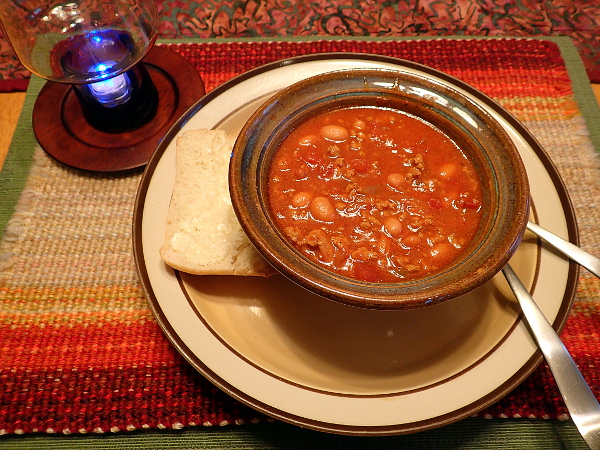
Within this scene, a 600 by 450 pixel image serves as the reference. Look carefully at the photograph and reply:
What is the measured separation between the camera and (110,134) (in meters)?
2.54

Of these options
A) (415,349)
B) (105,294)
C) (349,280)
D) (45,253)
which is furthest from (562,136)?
(45,253)

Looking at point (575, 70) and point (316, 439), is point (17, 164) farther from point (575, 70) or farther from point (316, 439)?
point (575, 70)

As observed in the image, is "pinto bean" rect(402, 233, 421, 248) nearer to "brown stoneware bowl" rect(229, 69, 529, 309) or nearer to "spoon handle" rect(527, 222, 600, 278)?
"brown stoneware bowl" rect(229, 69, 529, 309)

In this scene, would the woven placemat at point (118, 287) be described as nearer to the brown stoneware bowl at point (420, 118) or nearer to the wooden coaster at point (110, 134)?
the wooden coaster at point (110, 134)

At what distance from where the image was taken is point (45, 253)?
2232mm

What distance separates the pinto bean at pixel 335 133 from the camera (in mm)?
2033

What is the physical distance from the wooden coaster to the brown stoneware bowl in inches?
32.7

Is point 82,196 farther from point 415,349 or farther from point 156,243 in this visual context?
point 415,349

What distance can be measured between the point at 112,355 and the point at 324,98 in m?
1.40

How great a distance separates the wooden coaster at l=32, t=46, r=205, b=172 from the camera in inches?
96.2

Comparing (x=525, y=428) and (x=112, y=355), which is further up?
(x=112, y=355)

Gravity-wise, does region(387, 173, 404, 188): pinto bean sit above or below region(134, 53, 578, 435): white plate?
above

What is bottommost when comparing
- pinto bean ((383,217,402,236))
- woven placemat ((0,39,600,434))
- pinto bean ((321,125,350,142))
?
woven placemat ((0,39,600,434))

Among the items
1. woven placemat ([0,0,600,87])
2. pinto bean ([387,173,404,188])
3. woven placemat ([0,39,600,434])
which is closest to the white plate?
woven placemat ([0,39,600,434])
